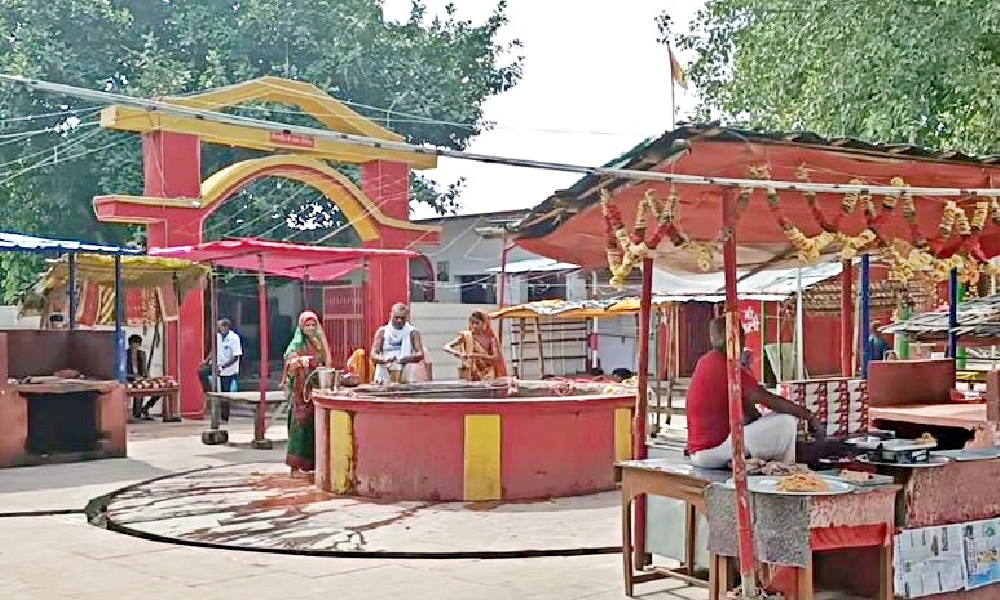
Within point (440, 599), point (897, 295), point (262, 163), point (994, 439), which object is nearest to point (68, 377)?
point (262, 163)

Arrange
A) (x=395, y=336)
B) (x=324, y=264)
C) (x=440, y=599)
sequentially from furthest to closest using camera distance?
1. (x=324, y=264)
2. (x=395, y=336)
3. (x=440, y=599)

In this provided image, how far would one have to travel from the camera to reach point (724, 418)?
6.88 metres

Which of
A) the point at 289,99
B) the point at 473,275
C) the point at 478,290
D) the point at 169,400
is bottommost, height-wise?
the point at 169,400

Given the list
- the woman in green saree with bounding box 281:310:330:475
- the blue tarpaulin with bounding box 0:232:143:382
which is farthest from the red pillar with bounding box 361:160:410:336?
the woman in green saree with bounding box 281:310:330:475

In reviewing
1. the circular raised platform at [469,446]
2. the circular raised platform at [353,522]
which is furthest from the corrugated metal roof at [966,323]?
the circular raised platform at [353,522]

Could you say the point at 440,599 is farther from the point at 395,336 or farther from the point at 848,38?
the point at 848,38

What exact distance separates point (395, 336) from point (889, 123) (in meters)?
7.23

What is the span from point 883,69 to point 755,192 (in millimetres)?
9762

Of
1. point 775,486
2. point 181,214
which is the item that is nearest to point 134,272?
point 181,214

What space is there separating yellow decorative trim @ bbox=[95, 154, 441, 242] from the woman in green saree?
6.56m

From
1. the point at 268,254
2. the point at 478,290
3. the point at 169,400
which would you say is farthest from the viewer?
the point at 478,290

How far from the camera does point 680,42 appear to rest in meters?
22.9

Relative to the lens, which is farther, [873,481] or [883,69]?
[883,69]

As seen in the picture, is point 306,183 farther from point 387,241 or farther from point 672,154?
point 672,154
